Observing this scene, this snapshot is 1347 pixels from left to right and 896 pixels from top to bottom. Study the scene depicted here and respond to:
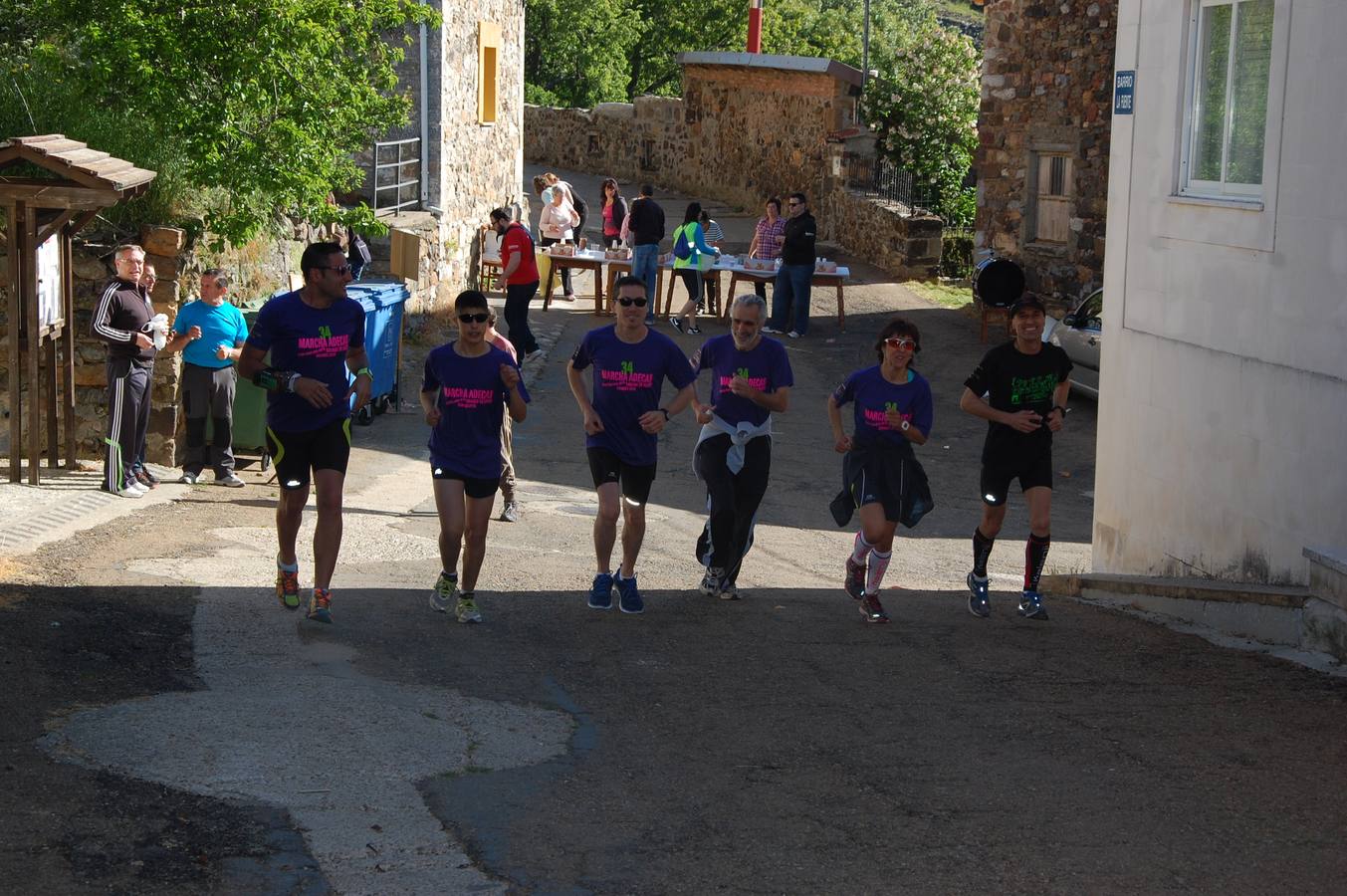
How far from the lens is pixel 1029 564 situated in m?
8.84

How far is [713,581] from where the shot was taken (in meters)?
9.08

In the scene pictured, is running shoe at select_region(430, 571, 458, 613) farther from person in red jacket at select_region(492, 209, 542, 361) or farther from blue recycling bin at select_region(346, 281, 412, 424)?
person in red jacket at select_region(492, 209, 542, 361)

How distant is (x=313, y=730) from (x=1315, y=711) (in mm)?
4054

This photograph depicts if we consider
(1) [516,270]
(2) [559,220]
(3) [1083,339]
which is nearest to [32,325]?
(1) [516,270]

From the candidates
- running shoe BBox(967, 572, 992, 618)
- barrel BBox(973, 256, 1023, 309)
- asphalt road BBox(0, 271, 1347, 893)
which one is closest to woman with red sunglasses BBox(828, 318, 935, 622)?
asphalt road BBox(0, 271, 1347, 893)

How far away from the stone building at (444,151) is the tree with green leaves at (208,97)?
4.78 meters

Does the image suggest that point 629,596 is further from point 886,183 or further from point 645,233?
point 886,183

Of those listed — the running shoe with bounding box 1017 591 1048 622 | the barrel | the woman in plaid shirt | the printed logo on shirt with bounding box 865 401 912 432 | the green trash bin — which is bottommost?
the running shoe with bounding box 1017 591 1048 622

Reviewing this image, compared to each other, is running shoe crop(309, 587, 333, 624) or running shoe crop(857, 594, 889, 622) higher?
running shoe crop(309, 587, 333, 624)

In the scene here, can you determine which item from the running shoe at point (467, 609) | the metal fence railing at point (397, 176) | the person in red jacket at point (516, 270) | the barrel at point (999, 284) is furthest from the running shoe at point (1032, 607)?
the metal fence railing at point (397, 176)

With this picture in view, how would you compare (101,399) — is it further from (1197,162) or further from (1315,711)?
(1315,711)

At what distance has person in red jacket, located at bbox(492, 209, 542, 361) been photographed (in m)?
17.4

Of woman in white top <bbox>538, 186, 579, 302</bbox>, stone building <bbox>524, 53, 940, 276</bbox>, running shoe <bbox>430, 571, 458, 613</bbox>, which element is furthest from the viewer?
stone building <bbox>524, 53, 940, 276</bbox>

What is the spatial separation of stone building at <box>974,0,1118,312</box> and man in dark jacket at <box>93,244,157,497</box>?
13.3 metres
